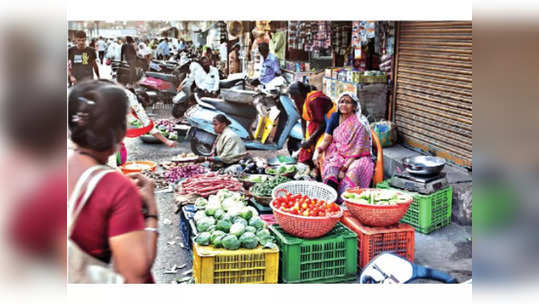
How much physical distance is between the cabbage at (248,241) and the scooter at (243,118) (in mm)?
1685

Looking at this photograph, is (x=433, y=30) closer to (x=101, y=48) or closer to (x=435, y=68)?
(x=435, y=68)

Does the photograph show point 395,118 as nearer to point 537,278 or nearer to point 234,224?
point 234,224

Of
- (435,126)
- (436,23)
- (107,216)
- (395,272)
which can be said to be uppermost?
(436,23)

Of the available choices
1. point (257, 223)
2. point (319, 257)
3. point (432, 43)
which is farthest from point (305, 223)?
point (432, 43)

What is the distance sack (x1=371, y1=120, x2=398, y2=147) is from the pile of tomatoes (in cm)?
198

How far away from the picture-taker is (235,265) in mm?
4949

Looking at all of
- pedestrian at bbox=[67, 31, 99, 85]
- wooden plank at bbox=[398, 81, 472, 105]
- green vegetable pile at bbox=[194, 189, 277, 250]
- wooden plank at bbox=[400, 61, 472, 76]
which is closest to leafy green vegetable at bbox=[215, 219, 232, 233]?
green vegetable pile at bbox=[194, 189, 277, 250]

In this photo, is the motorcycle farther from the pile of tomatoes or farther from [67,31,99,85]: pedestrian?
[67,31,99,85]: pedestrian

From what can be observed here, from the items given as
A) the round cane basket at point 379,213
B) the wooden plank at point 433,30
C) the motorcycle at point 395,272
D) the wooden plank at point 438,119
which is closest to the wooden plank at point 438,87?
the wooden plank at point 438,119

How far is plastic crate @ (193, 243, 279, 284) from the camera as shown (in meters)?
4.90

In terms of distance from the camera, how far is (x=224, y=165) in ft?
21.4

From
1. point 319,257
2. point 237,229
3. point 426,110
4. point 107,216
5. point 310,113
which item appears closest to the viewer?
point 107,216

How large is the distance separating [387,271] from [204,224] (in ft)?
5.24

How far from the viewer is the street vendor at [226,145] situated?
6.48 metres
